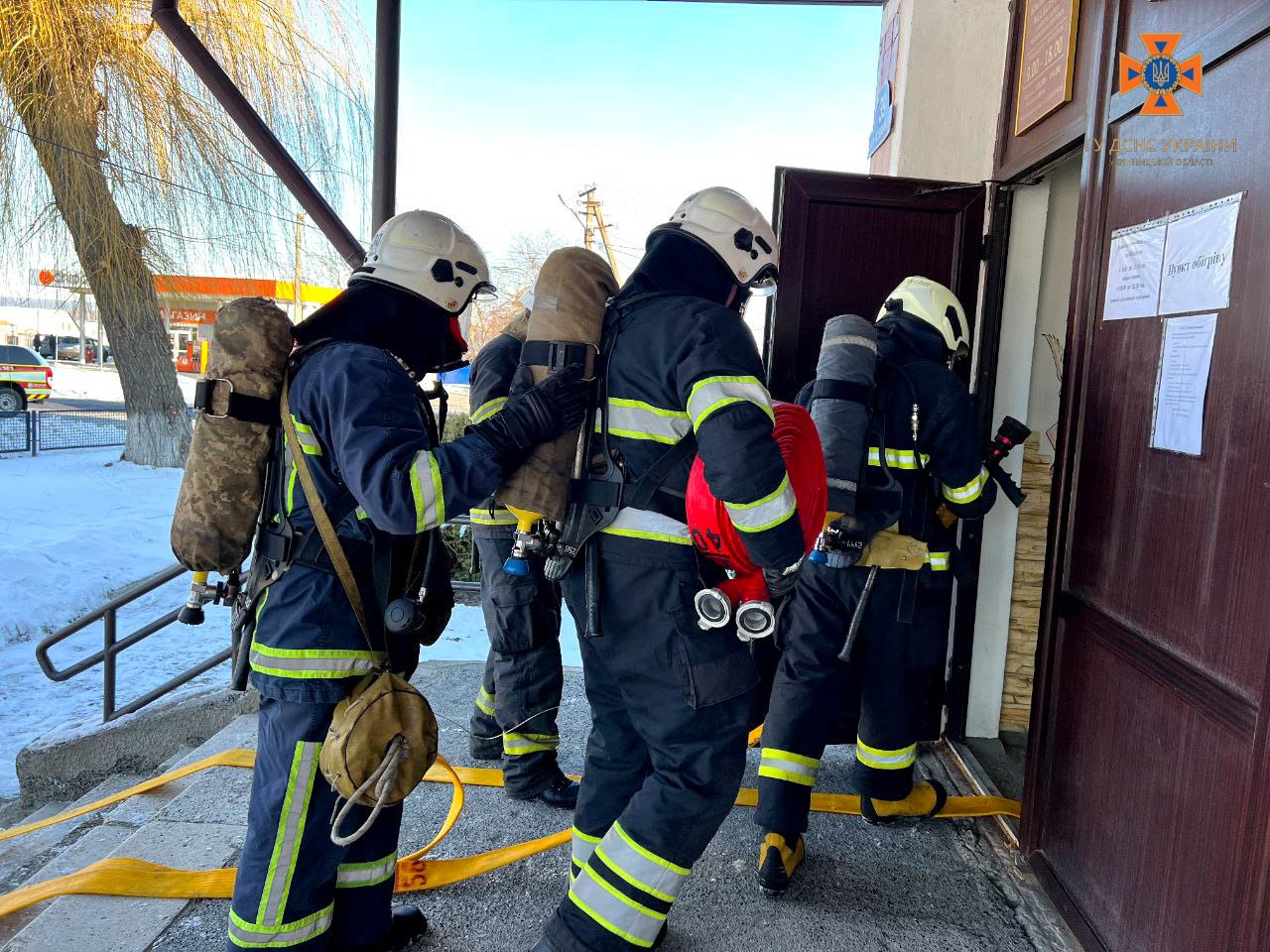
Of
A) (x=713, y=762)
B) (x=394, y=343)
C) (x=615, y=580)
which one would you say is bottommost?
(x=713, y=762)

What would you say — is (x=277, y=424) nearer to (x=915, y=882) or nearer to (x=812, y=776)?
(x=812, y=776)

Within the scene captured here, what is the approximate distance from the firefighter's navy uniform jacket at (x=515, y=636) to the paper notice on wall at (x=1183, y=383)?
206 centimetres

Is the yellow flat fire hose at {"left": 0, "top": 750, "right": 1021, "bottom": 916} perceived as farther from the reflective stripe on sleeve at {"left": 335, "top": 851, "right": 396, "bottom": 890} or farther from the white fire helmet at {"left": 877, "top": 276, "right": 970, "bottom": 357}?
the white fire helmet at {"left": 877, "top": 276, "right": 970, "bottom": 357}

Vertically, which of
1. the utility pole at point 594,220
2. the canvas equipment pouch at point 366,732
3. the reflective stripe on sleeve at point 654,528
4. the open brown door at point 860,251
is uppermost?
the utility pole at point 594,220

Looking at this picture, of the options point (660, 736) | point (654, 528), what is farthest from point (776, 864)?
point (654, 528)

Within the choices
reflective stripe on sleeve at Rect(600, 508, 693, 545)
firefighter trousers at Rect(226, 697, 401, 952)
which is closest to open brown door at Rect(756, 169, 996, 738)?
reflective stripe on sleeve at Rect(600, 508, 693, 545)

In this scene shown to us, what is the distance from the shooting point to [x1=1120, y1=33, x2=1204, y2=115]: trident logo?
2.18 meters

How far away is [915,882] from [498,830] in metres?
1.50

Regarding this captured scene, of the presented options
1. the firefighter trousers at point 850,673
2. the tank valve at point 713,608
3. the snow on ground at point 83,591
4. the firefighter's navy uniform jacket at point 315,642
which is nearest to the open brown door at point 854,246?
the firefighter trousers at point 850,673

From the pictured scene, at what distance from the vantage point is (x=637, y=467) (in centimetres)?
218

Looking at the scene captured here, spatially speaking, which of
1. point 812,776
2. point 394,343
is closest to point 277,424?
point 394,343

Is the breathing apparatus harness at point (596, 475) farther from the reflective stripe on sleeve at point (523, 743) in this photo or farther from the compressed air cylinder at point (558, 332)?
the reflective stripe on sleeve at point (523, 743)

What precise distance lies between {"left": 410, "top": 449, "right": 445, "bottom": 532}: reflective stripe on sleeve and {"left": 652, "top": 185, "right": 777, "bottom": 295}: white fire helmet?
2.99 feet

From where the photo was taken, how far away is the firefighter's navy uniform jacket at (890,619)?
2.99 meters
